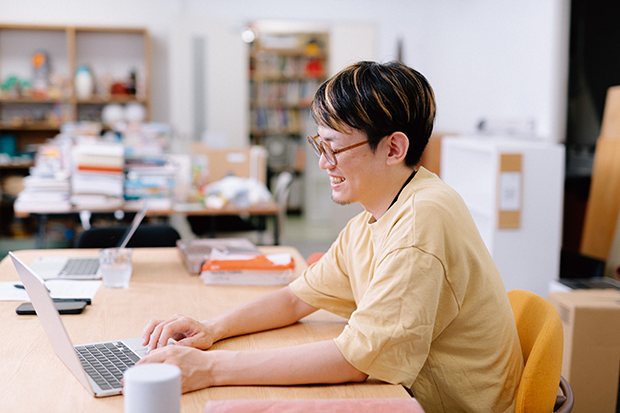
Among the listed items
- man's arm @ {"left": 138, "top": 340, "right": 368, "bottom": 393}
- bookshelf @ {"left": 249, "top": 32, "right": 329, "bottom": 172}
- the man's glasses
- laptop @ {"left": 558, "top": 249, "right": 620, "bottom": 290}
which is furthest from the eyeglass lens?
bookshelf @ {"left": 249, "top": 32, "right": 329, "bottom": 172}

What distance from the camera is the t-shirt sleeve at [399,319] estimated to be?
0.99 m

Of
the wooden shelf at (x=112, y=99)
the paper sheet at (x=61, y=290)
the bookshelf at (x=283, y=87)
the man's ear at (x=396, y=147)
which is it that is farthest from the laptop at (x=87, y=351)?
the bookshelf at (x=283, y=87)

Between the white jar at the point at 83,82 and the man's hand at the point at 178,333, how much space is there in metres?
5.68

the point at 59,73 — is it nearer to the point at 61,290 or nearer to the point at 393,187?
the point at 61,290

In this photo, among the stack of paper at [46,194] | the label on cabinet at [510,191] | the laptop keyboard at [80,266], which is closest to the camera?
the laptop keyboard at [80,266]

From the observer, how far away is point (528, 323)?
4.24 ft

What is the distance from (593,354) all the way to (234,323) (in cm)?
167

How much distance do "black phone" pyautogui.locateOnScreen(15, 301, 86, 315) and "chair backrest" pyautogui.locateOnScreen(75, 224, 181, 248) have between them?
98 cm

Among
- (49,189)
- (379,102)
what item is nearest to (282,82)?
(49,189)

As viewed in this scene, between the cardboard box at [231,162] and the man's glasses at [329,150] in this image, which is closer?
the man's glasses at [329,150]

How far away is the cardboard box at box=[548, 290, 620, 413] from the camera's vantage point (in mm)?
2252

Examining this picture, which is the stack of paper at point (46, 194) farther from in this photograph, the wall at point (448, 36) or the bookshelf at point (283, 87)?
the bookshelf at point (283, 87)

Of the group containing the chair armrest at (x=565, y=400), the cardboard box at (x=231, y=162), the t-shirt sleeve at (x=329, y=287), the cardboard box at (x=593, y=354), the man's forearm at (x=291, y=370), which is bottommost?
Result: the cardboard box at (x=593, y=354)

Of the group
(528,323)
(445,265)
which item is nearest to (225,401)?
(445,265)
